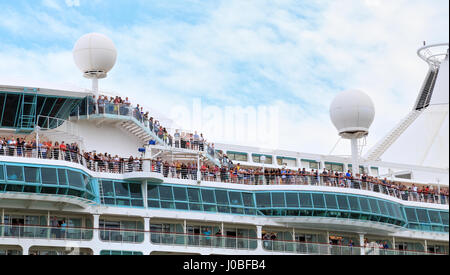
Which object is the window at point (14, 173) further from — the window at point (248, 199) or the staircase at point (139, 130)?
the window at point (248, 199)

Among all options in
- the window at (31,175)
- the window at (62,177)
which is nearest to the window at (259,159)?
the window at (62,177)

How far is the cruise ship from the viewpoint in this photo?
40.6 meters

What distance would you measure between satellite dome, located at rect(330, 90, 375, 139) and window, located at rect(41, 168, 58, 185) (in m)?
20.5

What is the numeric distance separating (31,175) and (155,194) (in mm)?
7682

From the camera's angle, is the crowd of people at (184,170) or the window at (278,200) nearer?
the crowd of people at (184,170)

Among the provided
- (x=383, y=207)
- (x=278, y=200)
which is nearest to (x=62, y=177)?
(x=278, y=200)

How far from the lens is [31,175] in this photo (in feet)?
130

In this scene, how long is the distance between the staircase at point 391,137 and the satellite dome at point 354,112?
20.7 meters

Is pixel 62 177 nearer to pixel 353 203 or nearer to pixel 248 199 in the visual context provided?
pixel 248 199

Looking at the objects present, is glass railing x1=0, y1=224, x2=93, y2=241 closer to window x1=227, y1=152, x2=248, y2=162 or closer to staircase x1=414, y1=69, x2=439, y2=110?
window x1=227, y1=152, x2=248, y2=162

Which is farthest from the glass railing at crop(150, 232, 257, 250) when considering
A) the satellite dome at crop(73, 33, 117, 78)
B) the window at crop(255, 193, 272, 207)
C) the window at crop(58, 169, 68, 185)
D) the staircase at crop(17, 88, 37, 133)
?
the satellite dome at crop(73, 33, 117, 78)

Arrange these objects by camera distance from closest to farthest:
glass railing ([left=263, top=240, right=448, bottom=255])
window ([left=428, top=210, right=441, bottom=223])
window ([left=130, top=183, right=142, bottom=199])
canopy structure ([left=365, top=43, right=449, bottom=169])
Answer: window ([left=130, top=183, right=142, bottom=199]), glass railing ([left=263, top=240, right=448, bottom=255]), window ([left=428, top=210, right=441, bottom=223]), canopy structure ([left=365, top=43, right=449, bottom=169])

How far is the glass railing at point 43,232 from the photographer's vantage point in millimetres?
38938

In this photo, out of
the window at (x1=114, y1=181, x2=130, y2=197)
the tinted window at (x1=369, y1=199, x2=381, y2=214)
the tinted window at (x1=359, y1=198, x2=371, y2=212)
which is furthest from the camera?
the tinted window at (x1=369, y1=199, x2=381, y2=214)
